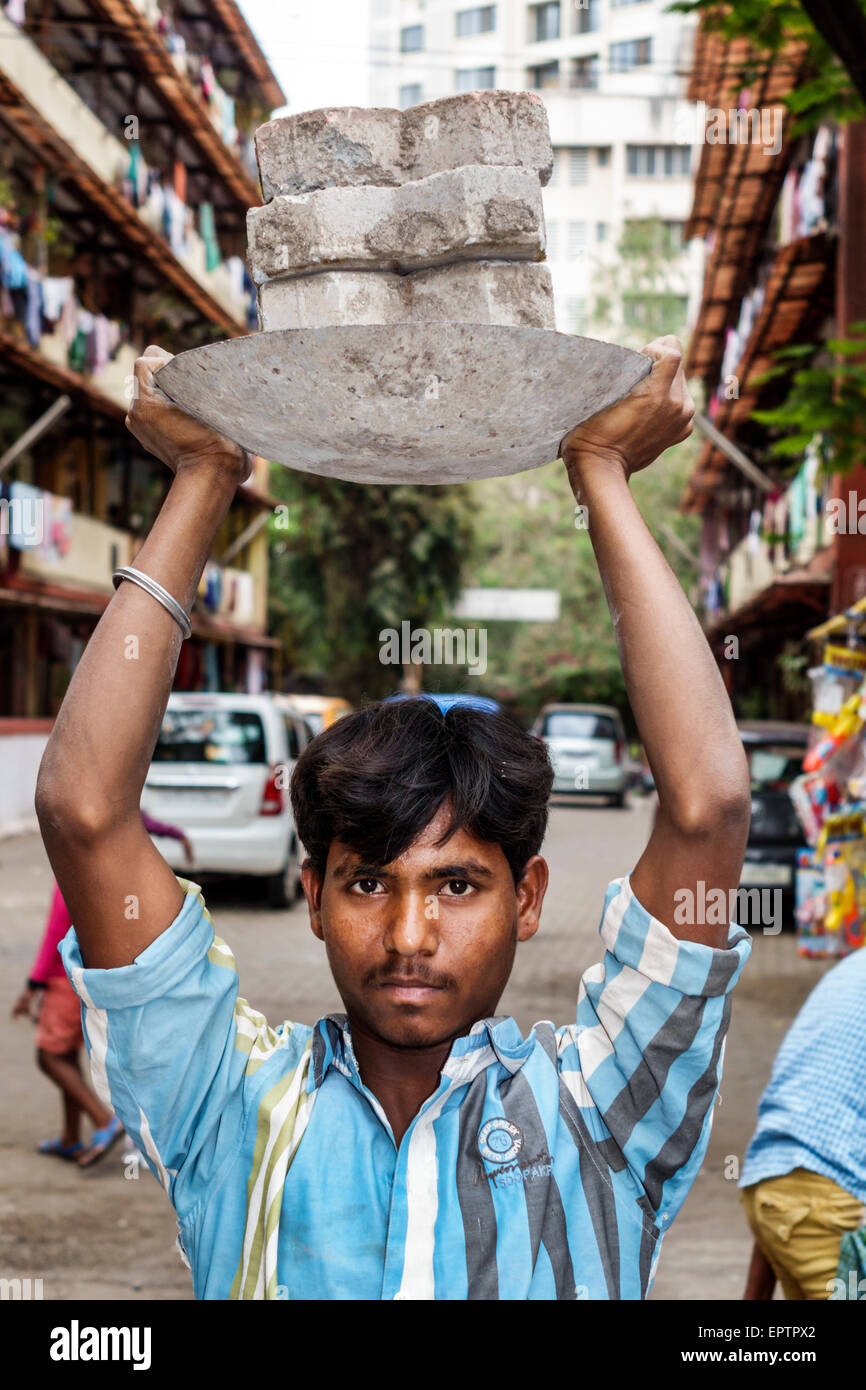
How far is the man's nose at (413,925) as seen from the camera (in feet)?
4.82

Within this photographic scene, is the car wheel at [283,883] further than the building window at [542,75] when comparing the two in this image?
No

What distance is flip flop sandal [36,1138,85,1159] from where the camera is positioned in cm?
522

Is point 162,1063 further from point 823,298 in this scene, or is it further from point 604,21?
point 604,21

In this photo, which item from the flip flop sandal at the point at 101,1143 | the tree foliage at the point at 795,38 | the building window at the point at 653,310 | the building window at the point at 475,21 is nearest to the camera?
the tree foliage at the point at 795,38

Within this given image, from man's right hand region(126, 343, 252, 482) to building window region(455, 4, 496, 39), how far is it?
5467 centimetres

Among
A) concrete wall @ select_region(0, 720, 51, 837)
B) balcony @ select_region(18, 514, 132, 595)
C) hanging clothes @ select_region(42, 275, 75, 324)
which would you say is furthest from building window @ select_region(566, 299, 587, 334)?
concrete wall @ select_region(0, 720, 51, 837)

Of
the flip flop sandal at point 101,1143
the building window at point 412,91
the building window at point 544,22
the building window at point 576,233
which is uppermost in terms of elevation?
the building window at point 544,22

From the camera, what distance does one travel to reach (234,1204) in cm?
154

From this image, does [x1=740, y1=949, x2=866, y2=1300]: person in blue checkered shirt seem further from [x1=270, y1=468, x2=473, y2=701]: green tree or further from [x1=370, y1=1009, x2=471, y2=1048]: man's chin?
[x1=270, y1=468, x2=473, y2=701]: green tree

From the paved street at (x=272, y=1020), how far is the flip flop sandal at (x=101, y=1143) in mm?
44

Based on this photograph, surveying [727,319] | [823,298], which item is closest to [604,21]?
[727,319]
